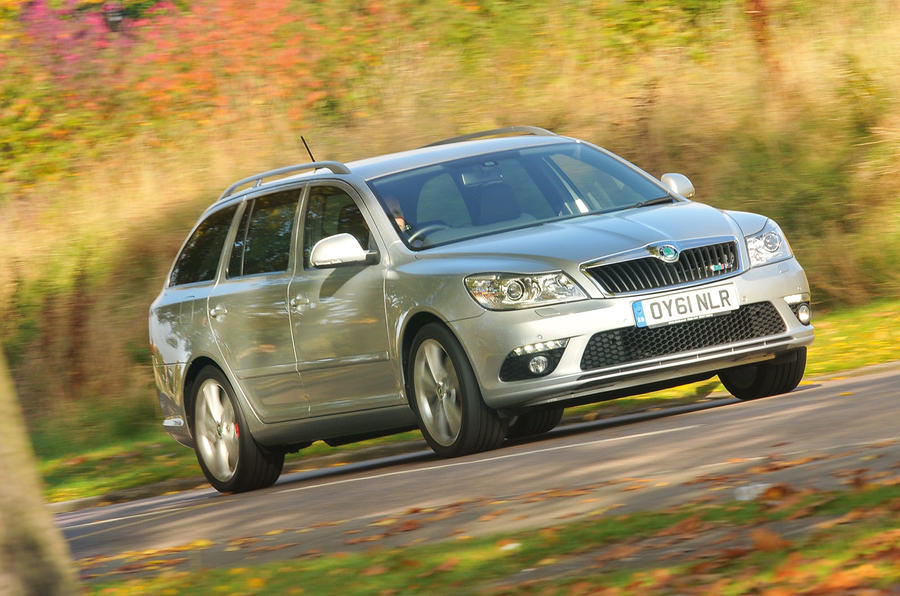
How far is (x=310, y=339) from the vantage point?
10242mm

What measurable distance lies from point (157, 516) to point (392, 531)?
3.20m

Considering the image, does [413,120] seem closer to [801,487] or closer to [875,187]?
[875,187]

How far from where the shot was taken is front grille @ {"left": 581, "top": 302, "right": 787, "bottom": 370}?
8984 millimetres

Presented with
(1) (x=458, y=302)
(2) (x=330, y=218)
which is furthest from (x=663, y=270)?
(2) (x=330, y=218)

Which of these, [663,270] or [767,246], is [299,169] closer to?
[663,270]

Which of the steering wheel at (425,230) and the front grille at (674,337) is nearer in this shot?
the front grille at (674,337)

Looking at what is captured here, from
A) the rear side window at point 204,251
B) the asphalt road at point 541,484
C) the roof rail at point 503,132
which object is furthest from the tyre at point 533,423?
the rear side window at point 204,251

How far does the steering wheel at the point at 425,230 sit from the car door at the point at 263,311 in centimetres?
104

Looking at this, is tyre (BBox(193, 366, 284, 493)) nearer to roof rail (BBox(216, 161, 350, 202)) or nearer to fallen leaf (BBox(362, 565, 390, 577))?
roof rail (BBox(216, 161, 350, 202))

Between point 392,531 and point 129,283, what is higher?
point 392,531

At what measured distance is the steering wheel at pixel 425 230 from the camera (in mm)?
9828

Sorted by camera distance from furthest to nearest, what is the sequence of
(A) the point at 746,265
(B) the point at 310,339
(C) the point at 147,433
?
(C) the point at 147,433, (B) the point at 310,339, (A) the point at 746,265

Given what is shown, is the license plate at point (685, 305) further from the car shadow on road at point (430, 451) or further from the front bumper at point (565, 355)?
the car shadow on road at point (430, 451)

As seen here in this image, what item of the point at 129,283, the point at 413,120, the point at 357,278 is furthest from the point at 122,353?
the point at 357,278
